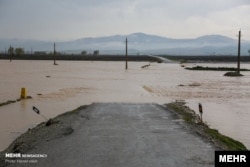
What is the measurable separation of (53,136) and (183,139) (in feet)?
11.0

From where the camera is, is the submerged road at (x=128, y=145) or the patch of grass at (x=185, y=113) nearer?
the submerged road at (x=128, y=145)

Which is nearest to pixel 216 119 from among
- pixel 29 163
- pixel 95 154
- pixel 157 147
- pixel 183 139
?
pixel 183 139

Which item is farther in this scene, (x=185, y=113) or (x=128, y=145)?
(x=185, y=113)

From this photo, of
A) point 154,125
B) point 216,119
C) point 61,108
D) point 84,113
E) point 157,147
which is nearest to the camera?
point 157,147

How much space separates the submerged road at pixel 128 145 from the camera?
331 inches

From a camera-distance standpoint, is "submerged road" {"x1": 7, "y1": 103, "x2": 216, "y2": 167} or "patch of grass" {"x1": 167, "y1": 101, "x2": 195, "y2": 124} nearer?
"submerged road" {"x1": 7, "y1": 103, "x2": 216, "y2": 167}

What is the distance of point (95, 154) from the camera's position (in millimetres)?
8961

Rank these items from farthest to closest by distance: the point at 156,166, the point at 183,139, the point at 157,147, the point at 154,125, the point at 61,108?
the point at 61,108 → the point at 154,125 → the point at 183,139 → the point at 157,147 → the point at 156,166

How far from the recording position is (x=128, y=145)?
32.4 feet

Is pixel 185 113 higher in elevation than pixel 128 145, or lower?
lower

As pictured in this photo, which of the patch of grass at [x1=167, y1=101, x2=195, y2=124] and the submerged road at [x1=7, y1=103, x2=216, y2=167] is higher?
the submerged road at [x1=7, y1=103, x2=216, y2=167]

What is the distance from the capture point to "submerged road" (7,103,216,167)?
8406mm

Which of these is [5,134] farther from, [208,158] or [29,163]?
[208,158]

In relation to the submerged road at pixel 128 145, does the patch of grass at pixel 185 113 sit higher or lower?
lower
